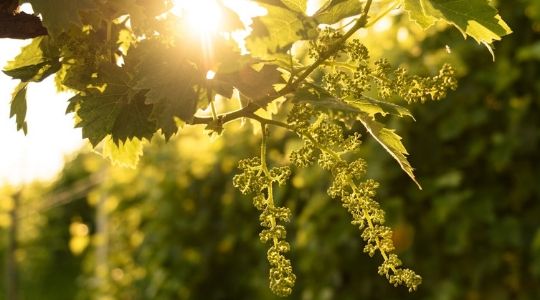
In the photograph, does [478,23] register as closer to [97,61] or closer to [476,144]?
[97,61]

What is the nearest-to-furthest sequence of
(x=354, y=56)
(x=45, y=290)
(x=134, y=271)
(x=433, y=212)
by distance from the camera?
(x=354, y=56) < (x=433, y=212) < (x=134, y=271) < (x=45, y=290)

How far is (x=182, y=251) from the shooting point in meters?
6.71

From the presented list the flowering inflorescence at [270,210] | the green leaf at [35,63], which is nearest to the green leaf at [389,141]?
the flowering inflorescence at [270,210]

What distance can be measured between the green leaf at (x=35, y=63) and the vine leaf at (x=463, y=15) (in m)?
0.55

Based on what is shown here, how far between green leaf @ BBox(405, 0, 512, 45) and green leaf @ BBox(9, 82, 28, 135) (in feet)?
2.17

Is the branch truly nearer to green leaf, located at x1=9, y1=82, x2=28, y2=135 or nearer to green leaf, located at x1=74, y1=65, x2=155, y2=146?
green leaf, located at x1=74, y1=65, x2=155, y2=146

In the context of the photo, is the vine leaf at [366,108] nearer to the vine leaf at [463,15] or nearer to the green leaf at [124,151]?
the vine leaf at [463,15]

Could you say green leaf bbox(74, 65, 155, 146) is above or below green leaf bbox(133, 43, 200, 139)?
below

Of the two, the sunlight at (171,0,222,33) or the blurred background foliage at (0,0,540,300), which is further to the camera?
the blurred background foliage at (0,0,540,300)

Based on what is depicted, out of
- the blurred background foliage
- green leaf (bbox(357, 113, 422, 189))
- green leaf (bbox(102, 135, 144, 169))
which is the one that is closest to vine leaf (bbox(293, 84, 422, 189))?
green leaf (bbox(357, 113, 422, 189))

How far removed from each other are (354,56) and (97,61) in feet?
1.26

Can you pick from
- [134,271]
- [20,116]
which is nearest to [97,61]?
[20,116]

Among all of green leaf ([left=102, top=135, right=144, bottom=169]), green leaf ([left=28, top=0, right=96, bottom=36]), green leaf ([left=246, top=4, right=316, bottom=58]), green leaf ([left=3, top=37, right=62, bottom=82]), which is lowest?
green leaf ([left=102, top=135, right=144, bottom=169])

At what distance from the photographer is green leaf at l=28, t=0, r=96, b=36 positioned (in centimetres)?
114
